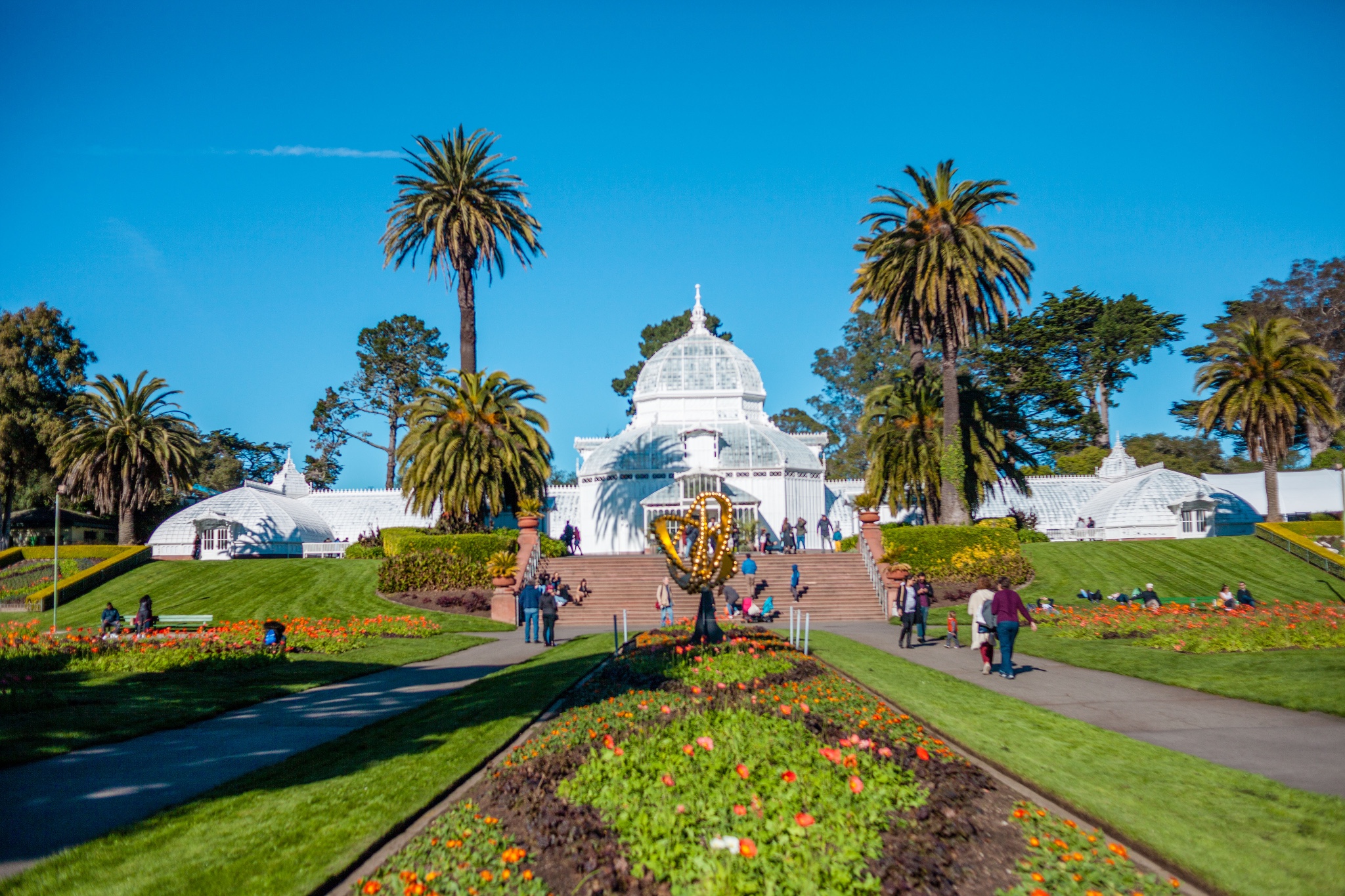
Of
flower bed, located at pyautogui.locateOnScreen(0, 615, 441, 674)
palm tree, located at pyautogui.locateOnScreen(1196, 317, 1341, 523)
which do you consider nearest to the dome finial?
palm tree, located at pyautogui.locateOnScreen(1196, 317, 1341, 523)

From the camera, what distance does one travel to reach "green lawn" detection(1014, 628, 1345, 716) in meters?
12.4

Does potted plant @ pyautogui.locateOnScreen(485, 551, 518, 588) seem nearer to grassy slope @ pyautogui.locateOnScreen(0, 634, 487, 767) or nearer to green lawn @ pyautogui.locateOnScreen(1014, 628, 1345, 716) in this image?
grassy slope @ pyautogui.locateOnScreen(0, 634, 487, 767)

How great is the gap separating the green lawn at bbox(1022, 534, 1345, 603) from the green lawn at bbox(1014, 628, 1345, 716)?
13238 millimetres

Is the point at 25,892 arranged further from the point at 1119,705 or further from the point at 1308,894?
the point at 1119,705

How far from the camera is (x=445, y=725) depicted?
37.4ft

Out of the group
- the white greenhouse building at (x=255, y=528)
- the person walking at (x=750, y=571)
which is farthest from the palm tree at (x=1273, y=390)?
the white greenhouse building at (x=255, y=528)

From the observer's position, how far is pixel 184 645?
1934cm

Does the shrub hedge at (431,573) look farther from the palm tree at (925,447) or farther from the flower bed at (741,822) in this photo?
the flower bed at (741,822)

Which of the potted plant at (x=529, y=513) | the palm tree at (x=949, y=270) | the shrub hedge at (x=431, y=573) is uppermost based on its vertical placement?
the palm tree at (x=949, y=270)

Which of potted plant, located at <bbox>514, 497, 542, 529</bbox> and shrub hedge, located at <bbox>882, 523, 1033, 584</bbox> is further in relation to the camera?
potted plant, located at <bbox>514, 497, 542, 529</bbox>

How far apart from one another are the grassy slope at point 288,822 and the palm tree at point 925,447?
29.0 m

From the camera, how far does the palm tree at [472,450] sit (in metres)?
35.5

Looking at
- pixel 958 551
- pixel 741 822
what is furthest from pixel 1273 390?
pixel 741 822

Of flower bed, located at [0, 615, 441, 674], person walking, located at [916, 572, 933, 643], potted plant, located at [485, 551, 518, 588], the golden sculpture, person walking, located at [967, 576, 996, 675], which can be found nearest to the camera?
person walking, located at [967, 576, 996, 675]
